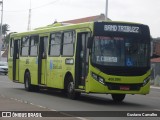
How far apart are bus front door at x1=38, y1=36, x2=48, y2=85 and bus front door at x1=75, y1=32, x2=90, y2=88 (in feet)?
14.0

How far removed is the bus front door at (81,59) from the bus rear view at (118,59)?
26.0 inches

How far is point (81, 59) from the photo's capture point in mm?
20172

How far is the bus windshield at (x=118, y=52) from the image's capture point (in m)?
19.1

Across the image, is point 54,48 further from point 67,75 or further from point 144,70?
point 144,70

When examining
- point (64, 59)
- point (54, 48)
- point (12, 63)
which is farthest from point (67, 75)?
point (12, 63)

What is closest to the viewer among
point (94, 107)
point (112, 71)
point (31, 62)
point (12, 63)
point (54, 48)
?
point (94, 107)

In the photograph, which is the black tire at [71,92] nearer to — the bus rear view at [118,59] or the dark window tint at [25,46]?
the bus rear view at [118,59]

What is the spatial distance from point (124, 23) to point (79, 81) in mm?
2826

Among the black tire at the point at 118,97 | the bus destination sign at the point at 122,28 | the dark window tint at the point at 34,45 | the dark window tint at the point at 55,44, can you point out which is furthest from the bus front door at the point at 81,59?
the dark window tint at the point at 34,45

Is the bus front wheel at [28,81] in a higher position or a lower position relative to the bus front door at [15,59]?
lower

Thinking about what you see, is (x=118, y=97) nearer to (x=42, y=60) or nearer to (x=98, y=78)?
(x=98, y=78)

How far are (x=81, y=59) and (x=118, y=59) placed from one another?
1679mm

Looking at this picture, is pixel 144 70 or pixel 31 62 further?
pixel 31 62

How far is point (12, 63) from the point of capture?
2942 centimetres
